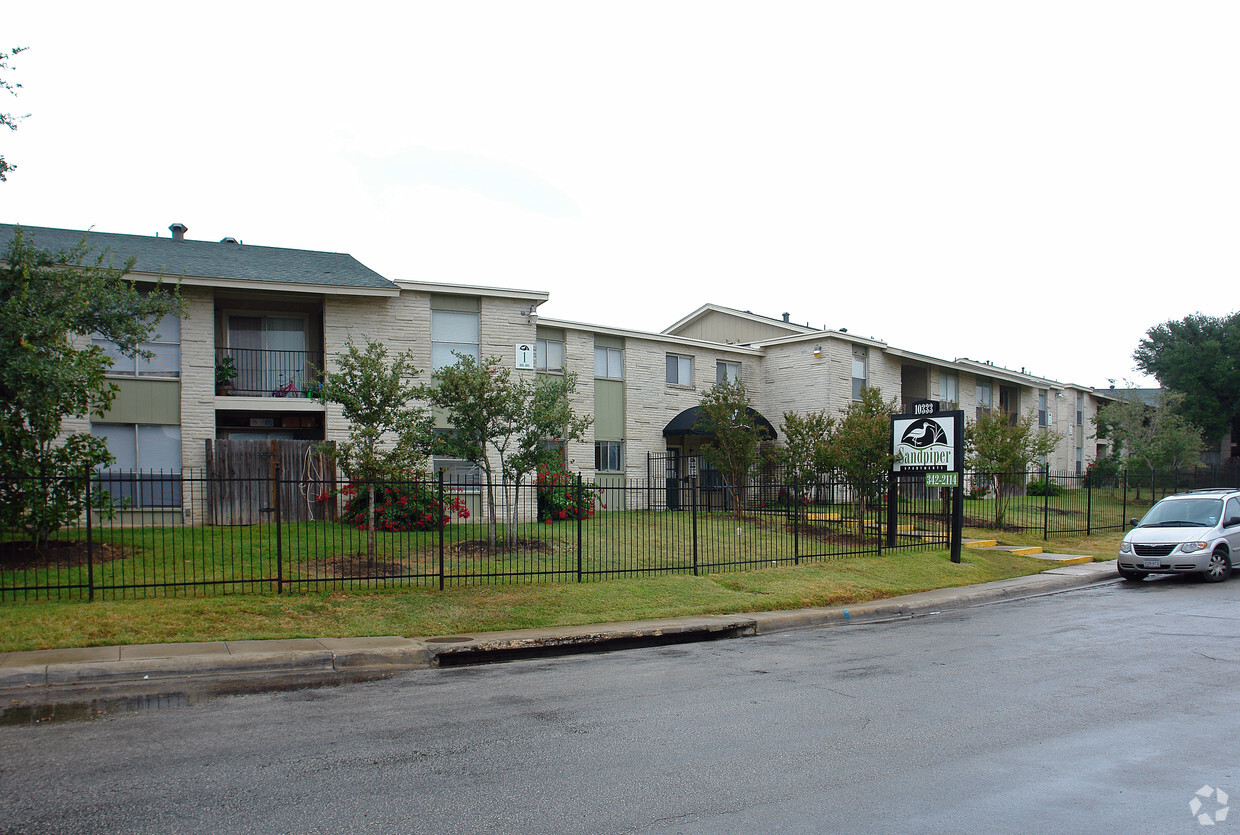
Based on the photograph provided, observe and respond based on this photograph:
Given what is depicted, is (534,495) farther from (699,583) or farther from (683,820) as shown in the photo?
(683,820)

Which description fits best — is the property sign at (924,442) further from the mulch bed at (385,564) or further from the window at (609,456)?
the window at (609,456)

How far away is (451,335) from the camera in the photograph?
73.3 ft

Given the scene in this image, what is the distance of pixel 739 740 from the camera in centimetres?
616

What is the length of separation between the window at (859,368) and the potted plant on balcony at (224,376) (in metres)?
22.2

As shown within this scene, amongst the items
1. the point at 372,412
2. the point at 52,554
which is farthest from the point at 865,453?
the point at 52,554

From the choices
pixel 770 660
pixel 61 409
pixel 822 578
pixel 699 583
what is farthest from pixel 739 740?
pixel 61 409

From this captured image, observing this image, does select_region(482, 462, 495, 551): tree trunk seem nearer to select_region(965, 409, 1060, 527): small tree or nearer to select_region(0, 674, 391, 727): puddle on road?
select_region(0, 674, 391, 727): puddle on road

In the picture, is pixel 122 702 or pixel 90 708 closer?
pixel 90 708

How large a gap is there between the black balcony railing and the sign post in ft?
48.1

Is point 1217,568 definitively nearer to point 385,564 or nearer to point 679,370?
point 385,564

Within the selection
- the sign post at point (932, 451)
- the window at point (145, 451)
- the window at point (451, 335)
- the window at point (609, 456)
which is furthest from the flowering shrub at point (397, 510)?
the sign post at point (932, 451)

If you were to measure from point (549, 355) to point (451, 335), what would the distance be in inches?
151

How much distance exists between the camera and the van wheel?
1561 cm

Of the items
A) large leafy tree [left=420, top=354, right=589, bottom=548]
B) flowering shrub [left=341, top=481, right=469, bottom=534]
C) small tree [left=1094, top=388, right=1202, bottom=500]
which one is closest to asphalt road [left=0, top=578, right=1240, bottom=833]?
large leafy tree [left=420, top=354, right=589, bottom=548]
